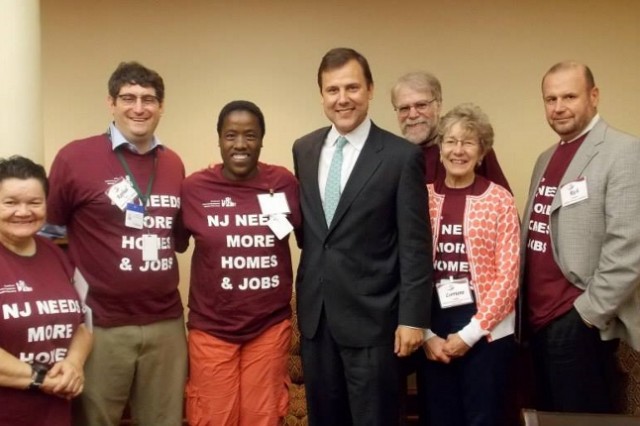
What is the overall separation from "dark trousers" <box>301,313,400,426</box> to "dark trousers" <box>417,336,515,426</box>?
0.19 meters

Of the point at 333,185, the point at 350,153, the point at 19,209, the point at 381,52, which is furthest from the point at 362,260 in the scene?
the point at 381,52

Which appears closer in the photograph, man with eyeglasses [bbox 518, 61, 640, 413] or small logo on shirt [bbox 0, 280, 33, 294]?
small logo on shirt [bbox 0, 280, 33, 294]

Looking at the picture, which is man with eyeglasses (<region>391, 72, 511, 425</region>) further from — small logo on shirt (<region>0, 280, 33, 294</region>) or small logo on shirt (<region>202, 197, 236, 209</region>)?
small logo on shirt (<region>0, 280, 33, 294</region>)

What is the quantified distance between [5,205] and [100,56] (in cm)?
235

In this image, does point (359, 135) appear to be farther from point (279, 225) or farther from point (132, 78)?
point (132, 78)

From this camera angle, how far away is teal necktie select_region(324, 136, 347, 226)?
2432mm

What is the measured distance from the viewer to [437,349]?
2.50m

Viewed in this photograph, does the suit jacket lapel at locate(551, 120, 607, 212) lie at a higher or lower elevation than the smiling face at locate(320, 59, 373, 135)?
lower

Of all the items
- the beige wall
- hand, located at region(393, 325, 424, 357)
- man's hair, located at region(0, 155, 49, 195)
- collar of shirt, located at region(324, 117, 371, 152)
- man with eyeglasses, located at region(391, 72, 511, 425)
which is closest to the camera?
man's hair, located at region(0, 155, 49, 195)

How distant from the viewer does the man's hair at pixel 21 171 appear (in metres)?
2.18

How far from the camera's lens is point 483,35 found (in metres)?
4.32

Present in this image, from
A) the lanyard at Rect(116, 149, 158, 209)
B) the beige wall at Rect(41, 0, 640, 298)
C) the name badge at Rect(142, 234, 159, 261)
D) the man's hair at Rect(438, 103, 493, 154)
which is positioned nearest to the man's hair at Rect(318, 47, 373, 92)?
the man's hair at Rect(438, 103, 493, 154)

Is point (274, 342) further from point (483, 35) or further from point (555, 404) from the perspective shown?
point (483, 35)

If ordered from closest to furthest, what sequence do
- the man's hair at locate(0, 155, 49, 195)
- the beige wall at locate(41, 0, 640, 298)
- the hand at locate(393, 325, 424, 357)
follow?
1. the man's hair at locate(0, 155, 49, 195)
2. the hand at locate(393, 325, 424, 357)
3. the beige wall at locate(41, 0, 640, 298)
